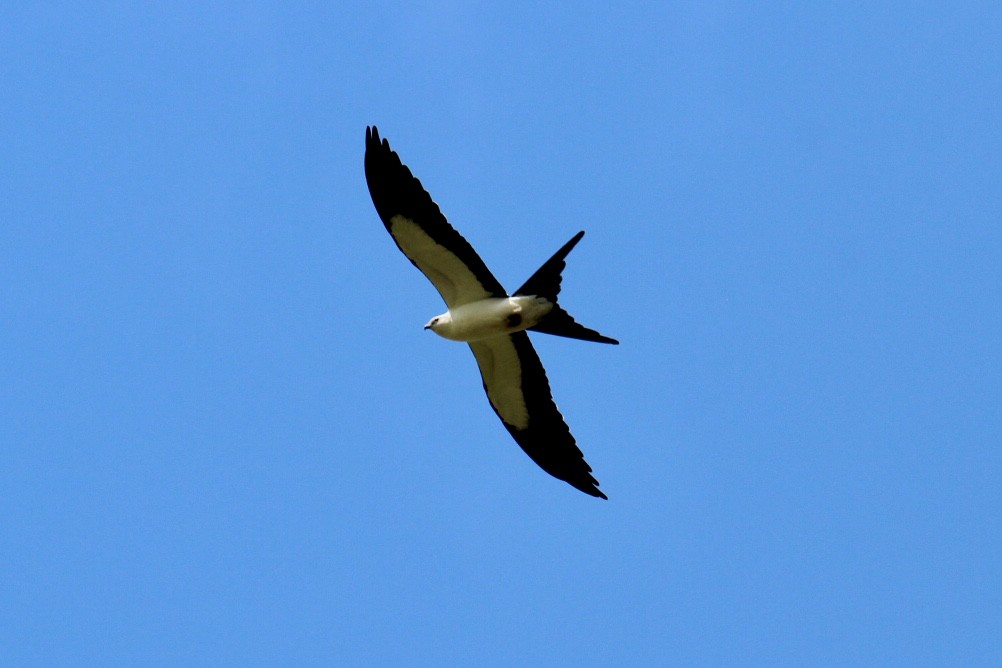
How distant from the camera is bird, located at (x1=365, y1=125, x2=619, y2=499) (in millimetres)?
15055

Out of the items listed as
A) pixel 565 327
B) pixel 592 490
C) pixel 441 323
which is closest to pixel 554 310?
pixel 565 327

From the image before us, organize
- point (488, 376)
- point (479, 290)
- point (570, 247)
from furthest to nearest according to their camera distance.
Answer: point (488, 376) → point (479, 290) → point (570, 247)

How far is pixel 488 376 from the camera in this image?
Answer: 663 inches

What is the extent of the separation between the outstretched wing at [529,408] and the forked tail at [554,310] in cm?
87

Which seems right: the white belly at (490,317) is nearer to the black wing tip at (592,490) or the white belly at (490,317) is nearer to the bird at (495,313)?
the bird at (495,313)

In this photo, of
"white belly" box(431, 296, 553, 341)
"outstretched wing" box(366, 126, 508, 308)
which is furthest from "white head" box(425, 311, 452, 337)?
"outstretched wing" box(366, 126, 508, 308)

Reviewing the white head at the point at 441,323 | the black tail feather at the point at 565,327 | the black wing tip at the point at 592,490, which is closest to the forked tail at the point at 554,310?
the black tail feather at the point at 565,327

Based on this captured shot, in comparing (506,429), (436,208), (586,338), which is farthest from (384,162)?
(506,429)

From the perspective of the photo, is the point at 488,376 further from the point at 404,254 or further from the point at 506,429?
the point at 404,254

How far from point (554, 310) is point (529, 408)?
1.98 m

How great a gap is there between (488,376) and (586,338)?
6.49ft

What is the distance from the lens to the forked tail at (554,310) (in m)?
15.1

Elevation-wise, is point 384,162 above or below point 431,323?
above

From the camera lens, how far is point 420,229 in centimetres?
1524
